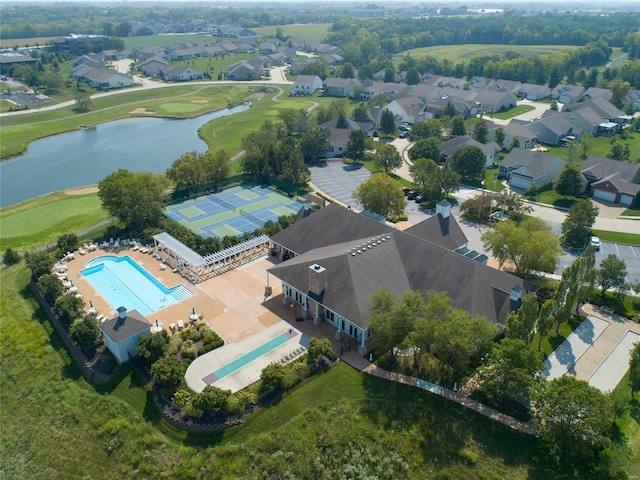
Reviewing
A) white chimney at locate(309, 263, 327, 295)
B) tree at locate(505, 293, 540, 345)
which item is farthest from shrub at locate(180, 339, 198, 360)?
tree at locate(505, 293, 540, 345)

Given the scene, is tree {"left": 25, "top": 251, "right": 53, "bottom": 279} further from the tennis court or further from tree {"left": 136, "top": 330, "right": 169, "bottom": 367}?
tree {"left": 136, "top": 330, "right": 169, "bottom": 367}

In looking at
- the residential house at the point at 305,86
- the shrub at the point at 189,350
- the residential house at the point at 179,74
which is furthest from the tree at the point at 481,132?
the residential house at the point at 179,74

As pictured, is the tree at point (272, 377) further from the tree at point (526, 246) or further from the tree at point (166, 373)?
the tree at point (526, 246)

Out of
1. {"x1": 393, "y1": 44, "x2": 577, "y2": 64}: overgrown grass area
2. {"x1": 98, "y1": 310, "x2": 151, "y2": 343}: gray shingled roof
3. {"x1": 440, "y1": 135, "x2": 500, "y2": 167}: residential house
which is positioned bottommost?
{"x1": 393, "y1": 44, "x2": 577, "y2": 64}: overgrown grass area

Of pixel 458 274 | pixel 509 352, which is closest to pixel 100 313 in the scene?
pixel 458 274

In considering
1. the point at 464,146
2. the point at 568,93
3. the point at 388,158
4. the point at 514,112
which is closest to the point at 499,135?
the point at 464,146

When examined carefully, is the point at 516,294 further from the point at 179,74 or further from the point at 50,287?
the point at 179,74

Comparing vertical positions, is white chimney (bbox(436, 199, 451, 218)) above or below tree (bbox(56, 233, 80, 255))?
above
